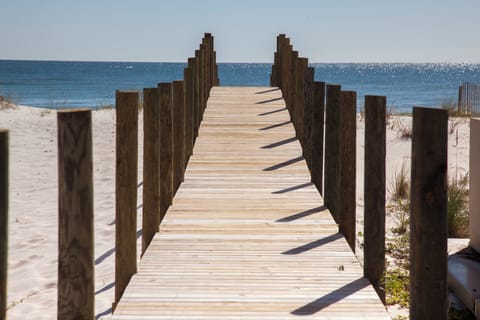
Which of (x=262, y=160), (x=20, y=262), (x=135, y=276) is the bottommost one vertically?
(x=20, y=262)

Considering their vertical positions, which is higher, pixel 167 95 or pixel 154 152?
pixel 167 95

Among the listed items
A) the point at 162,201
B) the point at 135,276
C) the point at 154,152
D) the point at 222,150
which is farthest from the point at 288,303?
the point at 222,150

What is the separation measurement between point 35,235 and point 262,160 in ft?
9.70

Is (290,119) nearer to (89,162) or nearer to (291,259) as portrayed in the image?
(291,259)

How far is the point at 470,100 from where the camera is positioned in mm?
20906

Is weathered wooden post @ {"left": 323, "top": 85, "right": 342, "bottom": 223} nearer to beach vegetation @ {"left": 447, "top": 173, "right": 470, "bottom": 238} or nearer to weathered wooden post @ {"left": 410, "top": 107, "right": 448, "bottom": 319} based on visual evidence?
beach vegetation @ {"left": 447, "top": 173, "right": 470, "bottom": 238}

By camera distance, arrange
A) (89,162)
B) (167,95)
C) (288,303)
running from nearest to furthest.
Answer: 1. (89,162)
2. (288,303)
3. (167,95)

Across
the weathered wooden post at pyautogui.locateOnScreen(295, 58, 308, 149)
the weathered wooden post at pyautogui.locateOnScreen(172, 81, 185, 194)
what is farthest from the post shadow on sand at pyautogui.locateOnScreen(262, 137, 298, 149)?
the weathered wooden post at pyautogui.locateOnScreen(172, 81, 185, 194)

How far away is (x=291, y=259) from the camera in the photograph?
496 centimetres

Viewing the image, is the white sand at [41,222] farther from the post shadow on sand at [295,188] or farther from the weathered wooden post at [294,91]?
the weathered wooden post at [294,91]

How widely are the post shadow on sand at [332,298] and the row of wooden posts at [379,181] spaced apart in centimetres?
13

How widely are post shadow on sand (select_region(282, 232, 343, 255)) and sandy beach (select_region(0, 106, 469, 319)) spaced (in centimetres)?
72

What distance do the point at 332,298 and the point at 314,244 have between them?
119 cm

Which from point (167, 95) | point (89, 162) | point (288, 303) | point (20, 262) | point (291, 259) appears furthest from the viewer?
point (20, 262)
